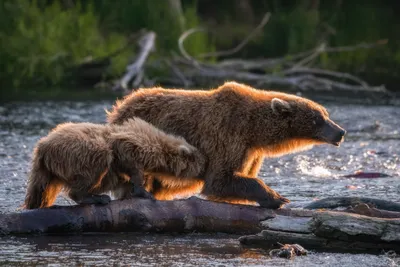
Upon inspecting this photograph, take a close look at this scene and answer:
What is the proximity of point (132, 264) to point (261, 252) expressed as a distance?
977 mm

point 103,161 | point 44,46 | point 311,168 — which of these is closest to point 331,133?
point 103,161

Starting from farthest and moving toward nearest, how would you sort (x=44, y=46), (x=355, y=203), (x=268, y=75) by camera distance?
(x=44, y=46) < (x=268, y=75) < (x=355, y=203)

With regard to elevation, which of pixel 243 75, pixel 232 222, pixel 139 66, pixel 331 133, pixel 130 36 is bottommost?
pixel 232 222

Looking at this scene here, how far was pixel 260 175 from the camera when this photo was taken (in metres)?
10.9

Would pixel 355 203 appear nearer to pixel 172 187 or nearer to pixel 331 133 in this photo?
pixel 331 133

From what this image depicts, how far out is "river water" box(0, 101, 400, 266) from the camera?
6680 mm

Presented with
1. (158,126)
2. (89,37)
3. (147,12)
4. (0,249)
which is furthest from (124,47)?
(0,249)

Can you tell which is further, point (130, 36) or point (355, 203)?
point (130, 36)

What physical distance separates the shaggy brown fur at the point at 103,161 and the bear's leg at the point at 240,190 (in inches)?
7.2

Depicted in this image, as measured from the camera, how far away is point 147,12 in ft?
74.2

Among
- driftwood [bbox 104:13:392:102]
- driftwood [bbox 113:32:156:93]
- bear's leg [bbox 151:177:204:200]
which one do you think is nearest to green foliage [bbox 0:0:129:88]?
driftwood [bbox 113:32:156:93]

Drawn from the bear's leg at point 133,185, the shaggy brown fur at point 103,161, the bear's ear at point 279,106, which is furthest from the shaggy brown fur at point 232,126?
the bear's leg at point 133,185

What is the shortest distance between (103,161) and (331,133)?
78.2 inches

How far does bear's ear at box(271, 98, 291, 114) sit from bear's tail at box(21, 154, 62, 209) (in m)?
1.86
